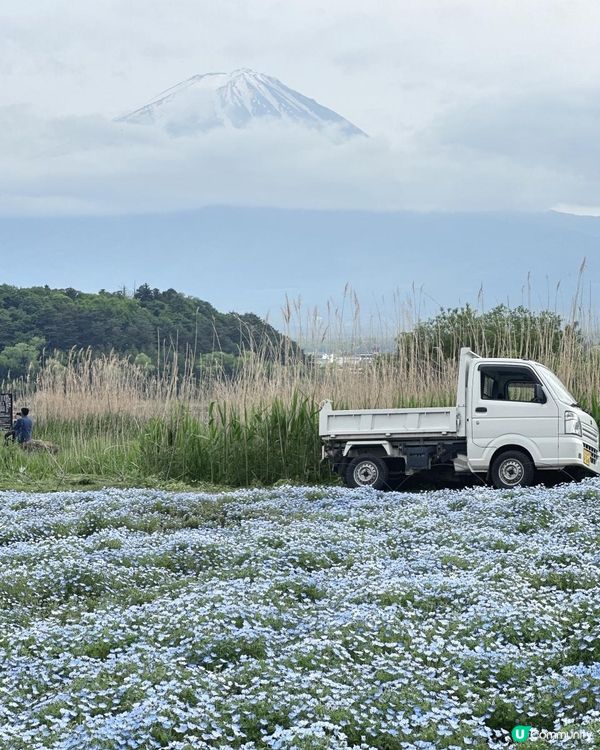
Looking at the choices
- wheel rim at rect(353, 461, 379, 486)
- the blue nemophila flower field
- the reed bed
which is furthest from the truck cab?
the blue nemophila flower field

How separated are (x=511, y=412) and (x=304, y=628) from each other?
8.99 metres

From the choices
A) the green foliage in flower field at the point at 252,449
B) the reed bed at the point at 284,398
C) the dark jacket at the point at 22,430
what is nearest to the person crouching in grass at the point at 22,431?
the dark jacket at the point at 22,430

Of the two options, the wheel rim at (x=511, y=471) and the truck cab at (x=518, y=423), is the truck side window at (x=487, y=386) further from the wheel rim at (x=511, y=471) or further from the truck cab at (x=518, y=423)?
the wheel rim at (x=511, y=471)

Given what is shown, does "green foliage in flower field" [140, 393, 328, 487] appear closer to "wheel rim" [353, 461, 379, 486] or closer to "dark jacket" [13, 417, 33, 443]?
"wheel rim" [353, 461, 379, 486]

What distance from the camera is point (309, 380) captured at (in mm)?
19078

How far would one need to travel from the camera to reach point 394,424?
1641 cm

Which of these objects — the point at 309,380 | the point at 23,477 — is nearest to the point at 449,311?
the point at 309,380

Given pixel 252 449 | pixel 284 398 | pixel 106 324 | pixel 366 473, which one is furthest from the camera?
pixel 106 324

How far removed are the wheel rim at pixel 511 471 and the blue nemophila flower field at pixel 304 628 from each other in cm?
358

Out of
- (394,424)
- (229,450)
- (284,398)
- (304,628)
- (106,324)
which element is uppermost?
(106,324)

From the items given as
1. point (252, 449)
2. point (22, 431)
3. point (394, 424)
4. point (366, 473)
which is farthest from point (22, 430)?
point (394, 424)

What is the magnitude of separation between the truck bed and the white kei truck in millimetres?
15

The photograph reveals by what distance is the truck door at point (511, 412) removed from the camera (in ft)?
52.6

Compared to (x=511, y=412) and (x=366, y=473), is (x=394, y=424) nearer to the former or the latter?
(x=366, y=473)
